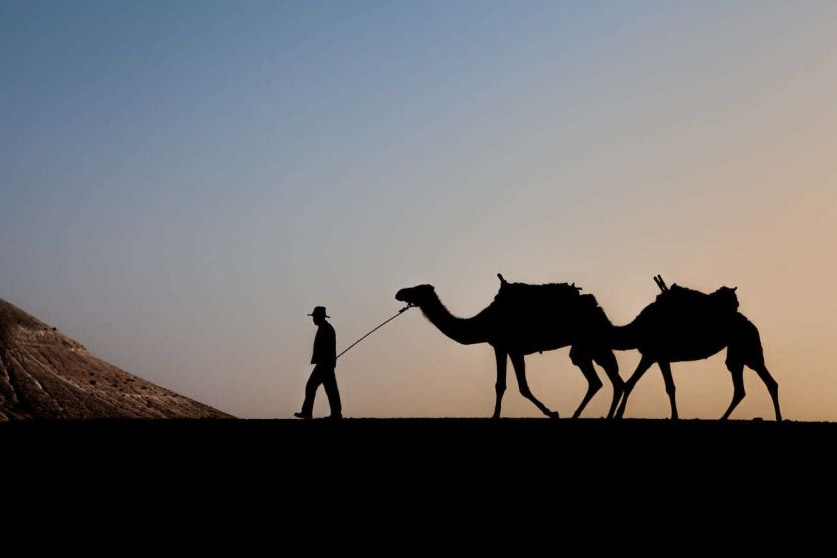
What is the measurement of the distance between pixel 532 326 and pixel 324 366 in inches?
156

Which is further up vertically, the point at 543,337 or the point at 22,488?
the point at 543,337

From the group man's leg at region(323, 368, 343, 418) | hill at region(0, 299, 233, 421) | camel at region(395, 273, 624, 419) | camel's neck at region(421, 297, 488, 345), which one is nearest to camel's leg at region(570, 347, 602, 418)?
camel at region(395, 273, 624, 419)

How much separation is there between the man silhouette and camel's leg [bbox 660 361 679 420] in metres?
6.03

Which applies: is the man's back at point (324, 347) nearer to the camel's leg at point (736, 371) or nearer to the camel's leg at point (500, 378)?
the camel's leg at point (500, 378)

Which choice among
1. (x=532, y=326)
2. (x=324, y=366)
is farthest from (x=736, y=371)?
(x=324, y=366)

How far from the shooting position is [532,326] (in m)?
20.8

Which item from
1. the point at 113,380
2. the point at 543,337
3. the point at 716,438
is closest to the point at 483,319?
the point at 543,337

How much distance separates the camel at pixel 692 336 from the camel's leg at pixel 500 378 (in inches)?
88.0

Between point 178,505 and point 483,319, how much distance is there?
11171 mm

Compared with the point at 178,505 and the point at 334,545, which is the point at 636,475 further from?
the point at 178,505

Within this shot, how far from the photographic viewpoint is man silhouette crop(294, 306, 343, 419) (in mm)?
19906

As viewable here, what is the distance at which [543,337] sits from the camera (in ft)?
68.7

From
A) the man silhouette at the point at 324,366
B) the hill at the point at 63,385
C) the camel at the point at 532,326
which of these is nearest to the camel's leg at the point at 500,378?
the camel at the point at 532,326

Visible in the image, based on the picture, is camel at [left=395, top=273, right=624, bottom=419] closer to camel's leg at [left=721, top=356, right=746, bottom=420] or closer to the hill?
camel's leg at [left=721, top=356, right=746, bottom=420]
